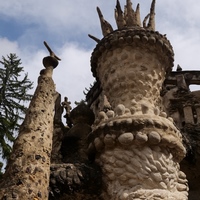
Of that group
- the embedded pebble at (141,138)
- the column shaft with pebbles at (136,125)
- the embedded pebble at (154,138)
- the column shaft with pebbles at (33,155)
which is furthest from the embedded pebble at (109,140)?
the column shaft with pebbles at (33,155)

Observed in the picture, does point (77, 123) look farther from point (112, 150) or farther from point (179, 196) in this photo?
point (179, 196)

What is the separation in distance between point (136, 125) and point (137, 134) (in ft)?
0.30

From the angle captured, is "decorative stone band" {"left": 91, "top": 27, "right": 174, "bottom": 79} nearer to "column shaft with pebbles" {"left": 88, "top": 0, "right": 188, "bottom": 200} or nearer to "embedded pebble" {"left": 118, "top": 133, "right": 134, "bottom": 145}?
"column shaft with pebbles" {"left": 88, "top": 0, "right": 188, "bottom": 200}

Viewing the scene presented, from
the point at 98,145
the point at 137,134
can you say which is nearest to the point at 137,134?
the point at 137,134

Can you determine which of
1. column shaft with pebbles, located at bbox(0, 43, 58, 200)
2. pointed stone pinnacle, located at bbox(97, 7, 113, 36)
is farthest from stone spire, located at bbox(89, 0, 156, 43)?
column shaft with pebbles, located at bbox(0, 43, 58, 200)

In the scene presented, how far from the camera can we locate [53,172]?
109 inches

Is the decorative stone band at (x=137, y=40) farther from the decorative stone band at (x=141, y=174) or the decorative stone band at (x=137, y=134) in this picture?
the decorative stone band at (x=141, y=174)

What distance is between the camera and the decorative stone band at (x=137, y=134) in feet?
9.18

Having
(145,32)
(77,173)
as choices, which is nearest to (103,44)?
(145,32)

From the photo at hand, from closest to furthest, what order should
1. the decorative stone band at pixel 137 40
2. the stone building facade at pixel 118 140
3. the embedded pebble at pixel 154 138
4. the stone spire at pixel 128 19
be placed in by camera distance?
the stone building facade at pixel 118 140 → the embedded pebble at pixel 154 138 → the decorative stone band at pixel 137 40 → the stone spire at pixel 128 19

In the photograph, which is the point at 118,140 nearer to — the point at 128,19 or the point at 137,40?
the point at 137,40

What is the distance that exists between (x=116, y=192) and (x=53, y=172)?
1.84 ft

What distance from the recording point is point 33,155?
2.56m

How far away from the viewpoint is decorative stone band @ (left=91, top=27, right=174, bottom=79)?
12.3 ft
